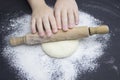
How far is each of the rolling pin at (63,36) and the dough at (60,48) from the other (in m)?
0.02

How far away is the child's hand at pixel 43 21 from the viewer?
85 cm

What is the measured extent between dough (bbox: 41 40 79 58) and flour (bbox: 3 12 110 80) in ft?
0.07

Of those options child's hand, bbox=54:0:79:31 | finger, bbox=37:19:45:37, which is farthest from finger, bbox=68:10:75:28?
finger, bbox=37:19:45:37

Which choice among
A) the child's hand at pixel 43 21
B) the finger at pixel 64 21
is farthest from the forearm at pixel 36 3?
the finger at pixel 64 21

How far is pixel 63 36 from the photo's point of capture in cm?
84

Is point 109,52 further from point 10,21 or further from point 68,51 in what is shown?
point 10,21

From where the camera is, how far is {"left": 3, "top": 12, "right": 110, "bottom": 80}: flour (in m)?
0.83

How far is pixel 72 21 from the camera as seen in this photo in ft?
2.94

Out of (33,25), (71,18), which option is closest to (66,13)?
(71,18)

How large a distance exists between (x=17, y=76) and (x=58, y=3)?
0.35m

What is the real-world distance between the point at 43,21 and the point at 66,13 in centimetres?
10

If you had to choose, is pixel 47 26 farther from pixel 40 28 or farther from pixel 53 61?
pixel 53 61

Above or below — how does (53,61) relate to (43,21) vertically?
below

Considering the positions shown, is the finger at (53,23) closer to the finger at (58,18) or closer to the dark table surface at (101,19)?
the finger at (58,18)
